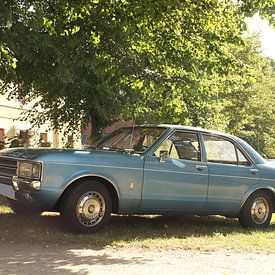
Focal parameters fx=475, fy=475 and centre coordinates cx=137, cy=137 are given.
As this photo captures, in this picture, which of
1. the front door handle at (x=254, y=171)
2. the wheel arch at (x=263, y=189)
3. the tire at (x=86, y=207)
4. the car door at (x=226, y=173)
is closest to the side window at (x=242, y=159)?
the car door at (x=226, y=173)

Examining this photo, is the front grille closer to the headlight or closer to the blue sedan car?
the blue sedan car

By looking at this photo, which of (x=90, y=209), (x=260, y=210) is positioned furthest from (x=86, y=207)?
(x=260, y=210)

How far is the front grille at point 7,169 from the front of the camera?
673 centimetres

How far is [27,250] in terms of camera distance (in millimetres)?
5793

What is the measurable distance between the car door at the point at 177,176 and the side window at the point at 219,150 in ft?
0.66

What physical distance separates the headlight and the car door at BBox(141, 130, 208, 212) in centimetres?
160

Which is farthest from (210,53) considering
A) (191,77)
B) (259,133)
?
(259,133)

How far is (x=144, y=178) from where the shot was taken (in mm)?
6988

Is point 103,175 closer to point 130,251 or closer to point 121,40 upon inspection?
point 130,251

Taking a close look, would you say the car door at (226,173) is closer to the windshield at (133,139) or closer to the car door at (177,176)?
the car door at (177,176)

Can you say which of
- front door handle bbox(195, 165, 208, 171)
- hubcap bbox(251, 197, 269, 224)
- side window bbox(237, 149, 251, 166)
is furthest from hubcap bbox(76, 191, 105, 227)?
hubcap bbox(251, 197, 269, 224)

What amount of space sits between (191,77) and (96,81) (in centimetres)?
308

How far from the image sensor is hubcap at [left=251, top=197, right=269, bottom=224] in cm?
816

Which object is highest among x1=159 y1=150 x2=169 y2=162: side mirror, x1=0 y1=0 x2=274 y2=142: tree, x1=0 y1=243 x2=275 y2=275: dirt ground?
x1=0 y1=0 x2=274 y2=142: tree
